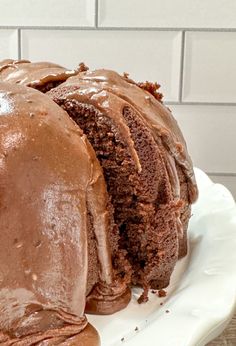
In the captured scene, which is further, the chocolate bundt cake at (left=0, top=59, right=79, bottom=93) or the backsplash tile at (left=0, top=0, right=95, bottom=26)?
the backsplash tile at (left=0, top=0, right=95, bottom=26)

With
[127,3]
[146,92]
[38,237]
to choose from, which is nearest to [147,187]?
[146,92]

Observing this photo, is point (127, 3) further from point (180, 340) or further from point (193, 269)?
point (180, 340)

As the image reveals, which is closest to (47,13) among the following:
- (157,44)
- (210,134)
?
(157,44)

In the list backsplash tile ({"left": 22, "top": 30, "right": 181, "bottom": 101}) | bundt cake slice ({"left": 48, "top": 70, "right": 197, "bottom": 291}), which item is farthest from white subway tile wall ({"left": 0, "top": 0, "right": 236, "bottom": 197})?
bundt cake slice ({"left": 48, "top": 70, "right": 197, "bottom": 291})

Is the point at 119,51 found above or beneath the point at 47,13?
beneath

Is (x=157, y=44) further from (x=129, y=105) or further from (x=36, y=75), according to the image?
(x=129, y=105)

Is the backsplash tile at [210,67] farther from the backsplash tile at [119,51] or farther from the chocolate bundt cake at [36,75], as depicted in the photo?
the chocolate bundt cake at [36,75]

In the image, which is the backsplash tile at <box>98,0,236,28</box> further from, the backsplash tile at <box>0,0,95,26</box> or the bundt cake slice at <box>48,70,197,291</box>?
the bundt cake slice at <box>48,70,197,291</box>
